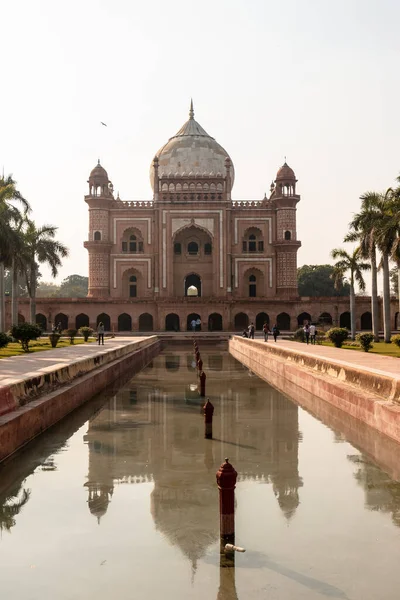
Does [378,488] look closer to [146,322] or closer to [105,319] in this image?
[105,319]

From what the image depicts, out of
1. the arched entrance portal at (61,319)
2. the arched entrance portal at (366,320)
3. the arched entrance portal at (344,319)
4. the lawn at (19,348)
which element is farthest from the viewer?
the arched entrance portal at (344,319)

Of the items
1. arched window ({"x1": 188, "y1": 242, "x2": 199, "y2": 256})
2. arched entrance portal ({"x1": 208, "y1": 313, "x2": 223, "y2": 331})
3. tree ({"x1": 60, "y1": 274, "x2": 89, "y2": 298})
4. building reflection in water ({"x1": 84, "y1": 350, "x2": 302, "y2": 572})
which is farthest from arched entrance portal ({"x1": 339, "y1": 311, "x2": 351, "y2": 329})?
tree ({"x1": 60, "y1": 274, "x2": 89, "y2": 298})

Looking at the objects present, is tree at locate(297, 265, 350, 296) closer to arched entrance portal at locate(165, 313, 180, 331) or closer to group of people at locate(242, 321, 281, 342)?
arched entrance portal at locate(165, 313, 180, 331)

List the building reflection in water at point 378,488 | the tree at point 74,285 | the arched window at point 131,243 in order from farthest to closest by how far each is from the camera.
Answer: the tree at point 74,285 < the arched window at point 131,243 < the building reflection in water at point 378,488

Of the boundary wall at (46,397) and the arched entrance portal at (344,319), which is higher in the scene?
the arched entrance portal at (344,319)

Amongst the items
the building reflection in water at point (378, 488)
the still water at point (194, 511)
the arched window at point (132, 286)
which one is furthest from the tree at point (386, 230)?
the arched window at point (132, 286)

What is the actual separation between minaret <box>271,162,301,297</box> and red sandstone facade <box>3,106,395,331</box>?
0.08 meters

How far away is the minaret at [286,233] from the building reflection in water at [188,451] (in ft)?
116

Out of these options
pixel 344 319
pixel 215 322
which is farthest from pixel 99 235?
pixel 344 319

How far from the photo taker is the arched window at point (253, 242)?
172 ft

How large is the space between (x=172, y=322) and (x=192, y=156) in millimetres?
15223

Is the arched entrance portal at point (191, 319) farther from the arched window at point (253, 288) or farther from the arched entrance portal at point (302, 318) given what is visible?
the arched entrance portal at point (302, 318)

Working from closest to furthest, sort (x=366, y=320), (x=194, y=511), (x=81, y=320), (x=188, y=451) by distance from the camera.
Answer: (x=194, y=511)
(x=188, y=451)
(x=366, y=320)
(x=81, y=320)

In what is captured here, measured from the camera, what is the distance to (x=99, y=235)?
51.1 metres
